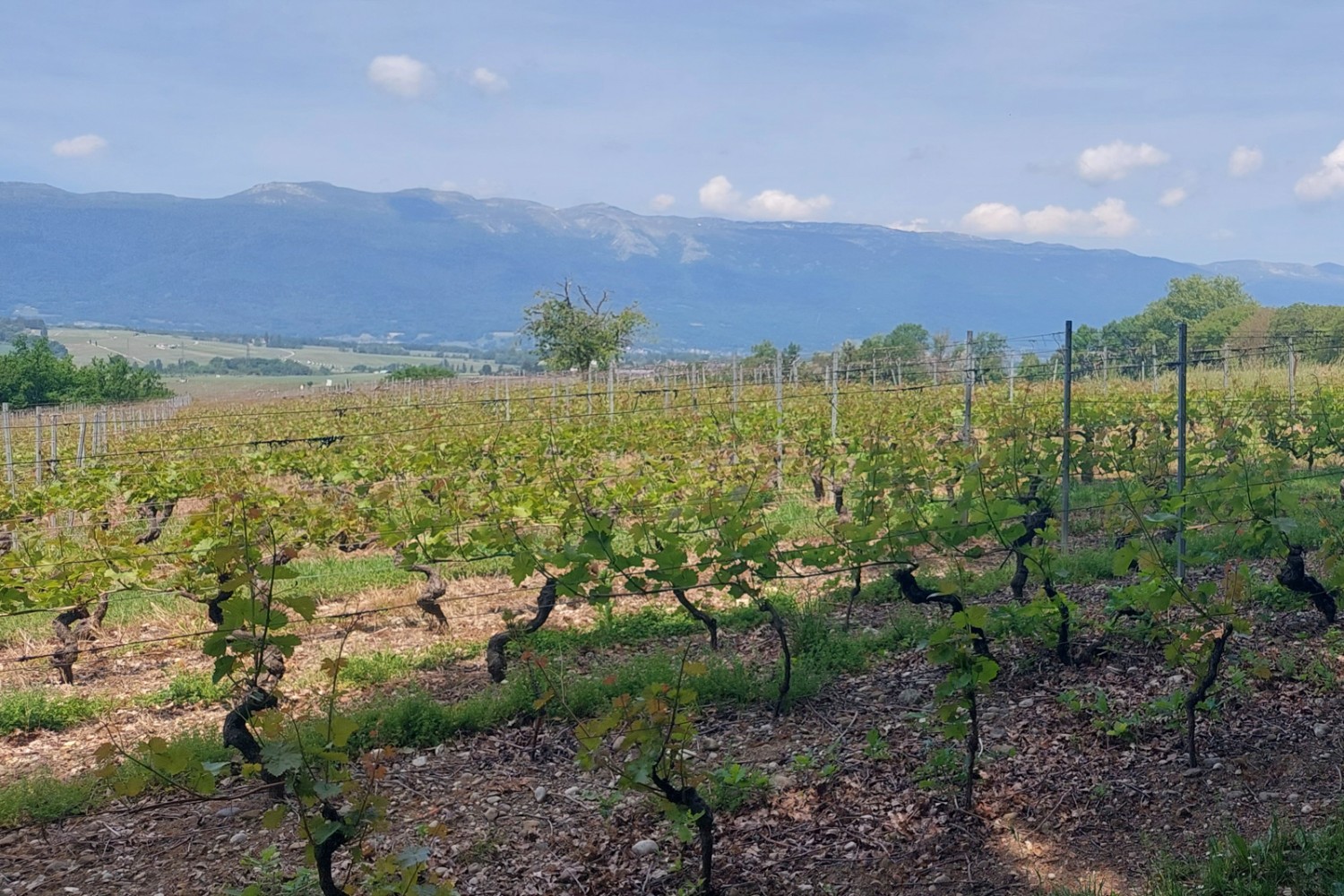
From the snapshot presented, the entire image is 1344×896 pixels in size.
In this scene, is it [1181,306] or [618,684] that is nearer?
[618,684]

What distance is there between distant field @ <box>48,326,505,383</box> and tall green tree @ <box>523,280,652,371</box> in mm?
90704

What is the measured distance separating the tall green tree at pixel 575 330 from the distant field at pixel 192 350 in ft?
298

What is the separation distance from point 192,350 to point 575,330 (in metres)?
138

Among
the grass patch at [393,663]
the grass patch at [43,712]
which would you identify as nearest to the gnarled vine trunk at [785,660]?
the grass patch at [393,663]

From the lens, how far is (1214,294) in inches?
3233

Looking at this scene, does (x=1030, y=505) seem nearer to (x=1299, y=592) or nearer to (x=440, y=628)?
(x=1299, y=592)

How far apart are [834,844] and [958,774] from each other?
57cm

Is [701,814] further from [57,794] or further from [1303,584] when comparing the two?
[1303,584]

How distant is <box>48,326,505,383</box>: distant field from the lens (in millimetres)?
142375

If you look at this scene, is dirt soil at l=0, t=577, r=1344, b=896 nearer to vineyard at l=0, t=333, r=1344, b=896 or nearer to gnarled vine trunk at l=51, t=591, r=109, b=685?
vineyard at l=0, t=333, r=1344, b=896

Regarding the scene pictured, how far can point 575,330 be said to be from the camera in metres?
41.4

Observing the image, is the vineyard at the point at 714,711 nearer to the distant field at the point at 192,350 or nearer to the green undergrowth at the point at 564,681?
the green undergrowth at the point at 564,681

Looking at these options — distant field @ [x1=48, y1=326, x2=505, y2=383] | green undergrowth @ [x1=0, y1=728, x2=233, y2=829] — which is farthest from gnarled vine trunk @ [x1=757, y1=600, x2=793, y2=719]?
distant field @ [x1=48, y1=326, x2=505, y2=383]

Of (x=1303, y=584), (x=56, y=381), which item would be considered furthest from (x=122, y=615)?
(x=56, y=381)
